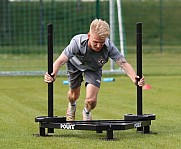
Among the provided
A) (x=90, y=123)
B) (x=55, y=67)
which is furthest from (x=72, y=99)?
(x=55, y=67)

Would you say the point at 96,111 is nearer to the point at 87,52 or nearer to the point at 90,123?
the point at 90,123

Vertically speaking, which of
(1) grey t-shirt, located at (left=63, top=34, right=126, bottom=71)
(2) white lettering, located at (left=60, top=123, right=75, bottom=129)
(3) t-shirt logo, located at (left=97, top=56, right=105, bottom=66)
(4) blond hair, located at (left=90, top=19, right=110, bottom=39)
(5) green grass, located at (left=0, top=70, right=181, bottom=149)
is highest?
(4) blond hair, located at (left=90, top=19, right=110, bottom=39)

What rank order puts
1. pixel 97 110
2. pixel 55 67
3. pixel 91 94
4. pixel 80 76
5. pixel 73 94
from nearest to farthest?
pixel 55 67 → pixel 91 94 → pixel 80 76 → pixel 73 94 → pixel 97 110

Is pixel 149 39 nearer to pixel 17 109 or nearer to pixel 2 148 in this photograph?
pixel 17 109

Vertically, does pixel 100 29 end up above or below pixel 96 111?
above

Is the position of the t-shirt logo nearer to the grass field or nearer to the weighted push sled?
the weighted push sled

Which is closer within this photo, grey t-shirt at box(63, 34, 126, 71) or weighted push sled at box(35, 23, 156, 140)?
weighted push sled at box(35, 23, 156, 140)

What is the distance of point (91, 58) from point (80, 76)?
0.65 m

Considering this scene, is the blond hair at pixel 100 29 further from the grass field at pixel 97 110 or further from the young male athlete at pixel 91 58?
the grass field at pixel 97 110

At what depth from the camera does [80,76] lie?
28.5 ft

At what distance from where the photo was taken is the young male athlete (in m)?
7.71

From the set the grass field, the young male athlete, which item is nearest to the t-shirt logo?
the young male athlete

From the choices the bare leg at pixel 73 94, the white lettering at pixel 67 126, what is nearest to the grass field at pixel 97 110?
the white lettering at pixel 67 126

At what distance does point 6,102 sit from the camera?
11789mm
